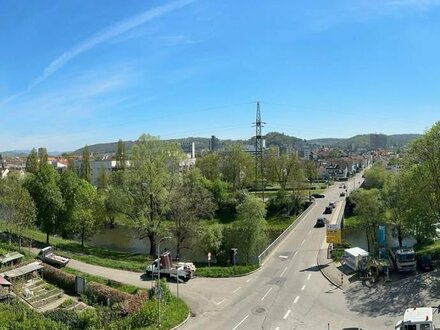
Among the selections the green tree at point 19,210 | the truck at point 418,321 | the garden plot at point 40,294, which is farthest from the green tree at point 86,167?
the truck at point 418,321

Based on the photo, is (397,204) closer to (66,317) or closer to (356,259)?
(356,259)

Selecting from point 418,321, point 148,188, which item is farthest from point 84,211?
point 418,321

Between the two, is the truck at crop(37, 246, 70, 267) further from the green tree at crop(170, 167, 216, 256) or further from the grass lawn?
the green tree at crop(170, 167, 216, 256)

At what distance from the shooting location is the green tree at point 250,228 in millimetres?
40906

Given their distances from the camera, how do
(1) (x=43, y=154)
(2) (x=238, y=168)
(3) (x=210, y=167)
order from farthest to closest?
(1) (x=43, y=154)
(3) (x=210, y=167)
(2) (x=238, y=168)

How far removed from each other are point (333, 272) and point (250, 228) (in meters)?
9.22

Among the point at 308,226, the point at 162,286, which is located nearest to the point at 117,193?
the point at 162,286

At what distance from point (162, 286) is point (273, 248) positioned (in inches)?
635

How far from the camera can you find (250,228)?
1610 inches

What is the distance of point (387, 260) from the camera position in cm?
3388

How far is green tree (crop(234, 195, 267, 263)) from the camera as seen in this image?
4091 cm

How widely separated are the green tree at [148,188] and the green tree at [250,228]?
8.33m

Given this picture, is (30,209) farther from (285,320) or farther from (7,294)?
(285,320)

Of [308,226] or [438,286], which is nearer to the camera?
[438,286]
